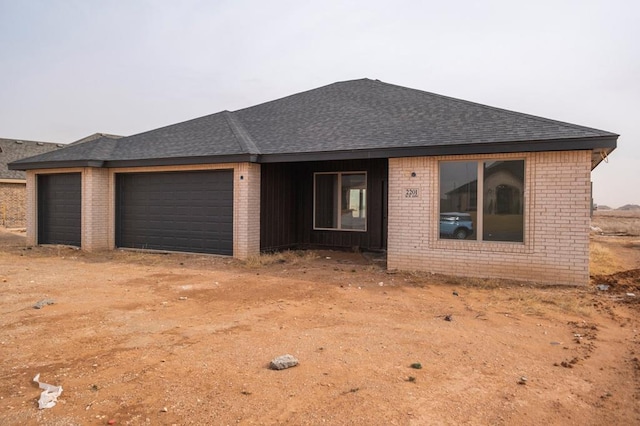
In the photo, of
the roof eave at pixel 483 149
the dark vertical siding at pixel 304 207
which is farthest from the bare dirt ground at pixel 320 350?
the dark vertical siding at pixel 304 207

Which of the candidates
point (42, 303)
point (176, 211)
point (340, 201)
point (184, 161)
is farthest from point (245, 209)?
point (42, 303)

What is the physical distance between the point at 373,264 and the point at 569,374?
7097 mm

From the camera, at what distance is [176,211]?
1323cm

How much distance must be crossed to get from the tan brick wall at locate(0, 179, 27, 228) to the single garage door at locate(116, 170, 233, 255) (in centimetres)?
1671

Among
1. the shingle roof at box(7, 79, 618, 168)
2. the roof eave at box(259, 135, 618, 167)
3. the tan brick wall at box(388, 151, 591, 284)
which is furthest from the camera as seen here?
the shingle roof at box(7, 79, 618, 168)

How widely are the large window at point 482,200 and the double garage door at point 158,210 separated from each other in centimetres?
605

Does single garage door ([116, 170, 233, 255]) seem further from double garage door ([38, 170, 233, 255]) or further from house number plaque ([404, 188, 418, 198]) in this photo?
house number plaque ([404, 188, 418, 198])

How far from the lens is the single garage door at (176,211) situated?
1244 cm

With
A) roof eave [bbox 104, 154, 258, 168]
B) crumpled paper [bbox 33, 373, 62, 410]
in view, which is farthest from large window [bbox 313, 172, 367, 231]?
crumpled paper [bbox 33, 373, 62, 410]

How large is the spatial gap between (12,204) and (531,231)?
95.4ft

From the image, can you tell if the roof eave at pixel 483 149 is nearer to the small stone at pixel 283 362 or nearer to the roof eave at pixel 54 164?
the small stone at pixel 283 362

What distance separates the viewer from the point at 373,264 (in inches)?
443

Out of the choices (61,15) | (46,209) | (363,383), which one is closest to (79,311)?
(363,383)

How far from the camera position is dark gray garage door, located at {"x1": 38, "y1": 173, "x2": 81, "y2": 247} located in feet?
47.8
